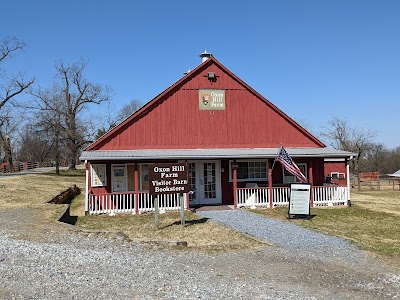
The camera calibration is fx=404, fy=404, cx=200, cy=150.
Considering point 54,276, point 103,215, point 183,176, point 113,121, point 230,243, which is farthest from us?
point 113,121

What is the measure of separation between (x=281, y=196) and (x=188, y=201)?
15.5 feet

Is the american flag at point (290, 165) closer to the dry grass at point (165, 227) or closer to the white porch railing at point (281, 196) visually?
the white porch railing at point (281, 196)

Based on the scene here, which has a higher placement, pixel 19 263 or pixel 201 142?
pixel 201 142

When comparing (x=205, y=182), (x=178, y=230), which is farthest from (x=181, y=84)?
(x=178, y=230)

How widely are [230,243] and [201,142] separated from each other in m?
10.5

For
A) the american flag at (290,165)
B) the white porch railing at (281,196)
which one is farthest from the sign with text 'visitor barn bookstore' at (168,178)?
the white porch railing at (281,196)

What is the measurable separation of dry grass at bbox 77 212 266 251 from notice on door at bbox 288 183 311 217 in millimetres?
3527

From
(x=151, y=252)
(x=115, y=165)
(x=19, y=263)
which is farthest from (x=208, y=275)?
(x=115, y=165)

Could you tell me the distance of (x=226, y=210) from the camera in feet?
58.9

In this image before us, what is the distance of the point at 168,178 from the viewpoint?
14.3 m

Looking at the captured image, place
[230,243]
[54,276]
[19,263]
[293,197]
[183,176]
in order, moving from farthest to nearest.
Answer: [293,197] → [183,176] → [230,243] → [19,263] → [54,276]

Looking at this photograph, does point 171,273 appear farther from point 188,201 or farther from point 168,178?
point 188,201

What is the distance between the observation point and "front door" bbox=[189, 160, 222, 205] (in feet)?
65.7

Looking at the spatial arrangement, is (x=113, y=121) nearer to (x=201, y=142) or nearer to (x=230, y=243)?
(x=201, y=142)
